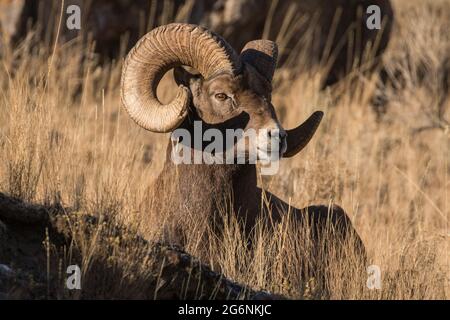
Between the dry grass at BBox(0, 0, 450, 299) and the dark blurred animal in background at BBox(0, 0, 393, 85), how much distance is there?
1.46ft

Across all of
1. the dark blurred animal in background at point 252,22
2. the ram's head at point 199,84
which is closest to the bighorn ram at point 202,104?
the ram's head at point 199,84

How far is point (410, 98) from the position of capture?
17.1 meters

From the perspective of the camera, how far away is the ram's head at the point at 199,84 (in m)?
8.45

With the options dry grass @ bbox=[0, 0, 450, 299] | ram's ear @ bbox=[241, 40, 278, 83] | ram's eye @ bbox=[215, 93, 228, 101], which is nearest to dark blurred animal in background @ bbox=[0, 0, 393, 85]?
dry grass @ bbox=[0, 0, 450, 299]

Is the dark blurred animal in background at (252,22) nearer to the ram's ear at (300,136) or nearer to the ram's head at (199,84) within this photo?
the ram's head at (199,84)

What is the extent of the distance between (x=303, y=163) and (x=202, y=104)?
14.6 feet

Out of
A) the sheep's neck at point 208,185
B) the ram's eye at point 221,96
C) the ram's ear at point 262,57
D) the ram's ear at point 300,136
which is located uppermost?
the ram's ear at point 262,57

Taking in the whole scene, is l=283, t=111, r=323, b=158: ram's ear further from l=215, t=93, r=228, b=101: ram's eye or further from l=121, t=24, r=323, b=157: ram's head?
l=215, t=93, r=228, b=101: ram's eye

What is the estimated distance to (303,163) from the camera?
1298cm

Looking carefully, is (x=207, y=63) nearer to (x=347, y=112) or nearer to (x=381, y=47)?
(x=347, y=112)

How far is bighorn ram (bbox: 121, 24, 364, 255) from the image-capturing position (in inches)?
334

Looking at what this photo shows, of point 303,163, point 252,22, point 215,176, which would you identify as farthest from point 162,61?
point 252,22
